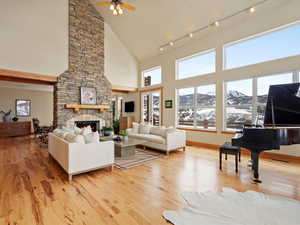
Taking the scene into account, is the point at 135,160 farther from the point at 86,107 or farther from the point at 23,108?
the point at 23,108

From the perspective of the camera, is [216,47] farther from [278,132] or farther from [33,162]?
[33,162]

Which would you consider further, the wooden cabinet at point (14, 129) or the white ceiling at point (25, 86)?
the white ceiling at point (25, 86)

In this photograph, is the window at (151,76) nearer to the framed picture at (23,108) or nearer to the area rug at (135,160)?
the area rug at (135,160)

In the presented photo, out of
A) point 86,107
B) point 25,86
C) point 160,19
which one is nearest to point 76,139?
point 86,107

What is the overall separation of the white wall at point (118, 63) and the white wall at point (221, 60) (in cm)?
142

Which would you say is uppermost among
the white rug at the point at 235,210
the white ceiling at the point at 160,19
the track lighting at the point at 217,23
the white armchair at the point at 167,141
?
the white ceiling at the point at 160,19

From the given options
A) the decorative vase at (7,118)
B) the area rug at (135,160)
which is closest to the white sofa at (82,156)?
the area rug at (135,160)

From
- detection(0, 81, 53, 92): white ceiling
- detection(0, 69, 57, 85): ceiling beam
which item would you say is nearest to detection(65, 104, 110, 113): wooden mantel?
detection(0, 69, 57, 85): ceiling beam

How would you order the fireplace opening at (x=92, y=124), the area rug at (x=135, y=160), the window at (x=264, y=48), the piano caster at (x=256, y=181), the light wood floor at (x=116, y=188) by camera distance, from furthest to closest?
1. the fireplace opening at (x=92, y=124)
2. the window at (x=264, y=48)
3. the area rug at (x=135, y=160)
4. the piano caster at (x=256, y=181)
5. the light wood floor at (x=116, y=188)

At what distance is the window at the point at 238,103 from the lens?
4.75 m

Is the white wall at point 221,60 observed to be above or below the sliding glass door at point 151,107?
above

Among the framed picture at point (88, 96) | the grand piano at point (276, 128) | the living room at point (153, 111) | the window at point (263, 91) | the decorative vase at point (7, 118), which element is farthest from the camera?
the decorative vase at point (7, 118)

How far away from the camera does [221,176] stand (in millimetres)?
2930

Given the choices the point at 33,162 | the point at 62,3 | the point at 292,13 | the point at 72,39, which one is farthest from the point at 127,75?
the point at 292,13
